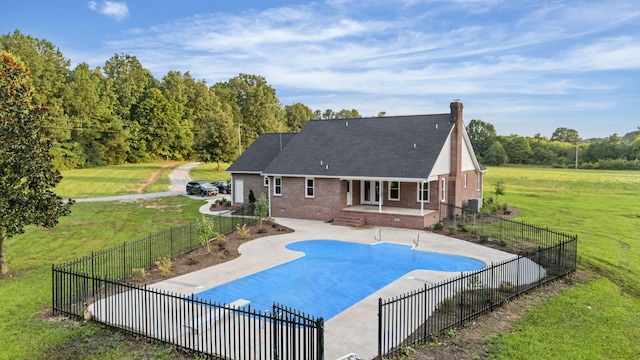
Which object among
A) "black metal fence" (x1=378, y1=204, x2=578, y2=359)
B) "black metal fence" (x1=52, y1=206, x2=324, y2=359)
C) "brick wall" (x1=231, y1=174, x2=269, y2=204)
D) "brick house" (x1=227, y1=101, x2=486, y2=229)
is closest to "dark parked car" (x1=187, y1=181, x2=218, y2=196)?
"brick wall" (x1=231, y1=174, x2=269, y2=204)

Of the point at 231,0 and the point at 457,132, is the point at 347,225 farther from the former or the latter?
the point at 231,0

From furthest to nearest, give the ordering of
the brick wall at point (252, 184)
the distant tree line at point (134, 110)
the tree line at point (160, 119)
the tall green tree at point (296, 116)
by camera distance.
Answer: the tall green tree at point (296, 116) → the tree line at point (160, 119) → the distant tree line at point (134, 110) → the brick wall at point (252, 184)

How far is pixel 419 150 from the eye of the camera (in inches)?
1021

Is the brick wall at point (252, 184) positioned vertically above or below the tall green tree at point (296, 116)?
below

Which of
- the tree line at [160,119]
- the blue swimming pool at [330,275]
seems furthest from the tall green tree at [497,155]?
the blue swimming pool at [330,275]

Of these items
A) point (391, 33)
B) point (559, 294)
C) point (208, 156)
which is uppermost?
point (391, 33)

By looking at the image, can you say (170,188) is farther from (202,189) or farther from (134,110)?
(134,110)

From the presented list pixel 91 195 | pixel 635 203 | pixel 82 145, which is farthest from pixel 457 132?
pixel 82 145

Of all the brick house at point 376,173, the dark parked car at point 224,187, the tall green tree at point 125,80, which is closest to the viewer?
the brick house at point 376,173

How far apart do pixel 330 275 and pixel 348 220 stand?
9763 millimetres

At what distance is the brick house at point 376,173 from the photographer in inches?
978

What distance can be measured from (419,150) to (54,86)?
199 ft

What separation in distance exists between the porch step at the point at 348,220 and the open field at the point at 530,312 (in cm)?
1018

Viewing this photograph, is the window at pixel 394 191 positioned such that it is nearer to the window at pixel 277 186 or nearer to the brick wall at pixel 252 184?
the window at pixel 277 186
